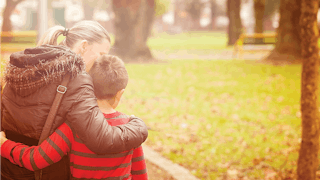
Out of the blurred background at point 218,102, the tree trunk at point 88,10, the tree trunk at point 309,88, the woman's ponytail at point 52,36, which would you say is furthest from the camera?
the tree trunk at point 88,10

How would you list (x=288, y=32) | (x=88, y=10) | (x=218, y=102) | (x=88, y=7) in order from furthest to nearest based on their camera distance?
(x=88, y=10) → (x=88, y=7) → (x=288, y=32) → (x=218, y=102)

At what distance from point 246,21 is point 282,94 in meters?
67.0

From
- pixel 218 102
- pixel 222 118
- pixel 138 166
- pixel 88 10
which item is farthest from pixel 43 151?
pixel 88 10

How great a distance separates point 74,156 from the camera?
1.91m

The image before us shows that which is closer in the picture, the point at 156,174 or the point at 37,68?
the point at 37,68

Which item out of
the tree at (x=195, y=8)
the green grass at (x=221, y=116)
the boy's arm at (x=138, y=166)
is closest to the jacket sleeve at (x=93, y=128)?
the boy's arm at (x=138, y=166)

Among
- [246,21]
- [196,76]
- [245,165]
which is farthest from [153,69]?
[246,21]

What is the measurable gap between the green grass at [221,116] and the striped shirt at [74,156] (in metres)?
2.43

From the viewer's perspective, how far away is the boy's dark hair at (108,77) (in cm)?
191

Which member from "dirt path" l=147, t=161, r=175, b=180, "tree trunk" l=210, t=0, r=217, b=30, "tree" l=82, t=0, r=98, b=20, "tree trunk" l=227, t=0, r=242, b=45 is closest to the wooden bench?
"tree trunk" l=227, t=0, r=242, b=45

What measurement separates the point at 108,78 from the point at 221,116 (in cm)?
510

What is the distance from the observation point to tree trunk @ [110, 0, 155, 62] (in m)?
14.8

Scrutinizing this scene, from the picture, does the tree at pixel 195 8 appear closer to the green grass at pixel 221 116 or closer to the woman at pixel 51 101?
the green grass at pixel 221 116

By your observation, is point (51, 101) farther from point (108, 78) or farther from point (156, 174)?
point (156, 174)
